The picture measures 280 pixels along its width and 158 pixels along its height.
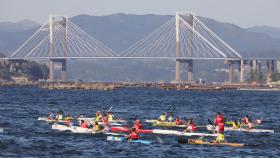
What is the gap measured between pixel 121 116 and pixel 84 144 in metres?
30.1

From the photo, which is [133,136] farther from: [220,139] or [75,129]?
[75,129]

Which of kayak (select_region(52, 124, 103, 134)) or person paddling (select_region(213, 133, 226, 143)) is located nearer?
person paddling (select_region(213, 133, 226, 143))

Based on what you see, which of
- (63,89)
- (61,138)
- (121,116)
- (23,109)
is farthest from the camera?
(63,89)

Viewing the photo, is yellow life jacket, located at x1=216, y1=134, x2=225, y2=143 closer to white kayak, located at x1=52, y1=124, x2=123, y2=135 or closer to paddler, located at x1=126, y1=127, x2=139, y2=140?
paddler, located at x1=126, y1=127, x2=139, y2=140

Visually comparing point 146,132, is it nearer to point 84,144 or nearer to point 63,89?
point 84,144

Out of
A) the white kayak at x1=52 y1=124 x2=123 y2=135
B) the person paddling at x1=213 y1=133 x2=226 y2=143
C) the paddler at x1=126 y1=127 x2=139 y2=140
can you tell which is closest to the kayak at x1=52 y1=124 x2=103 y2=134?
the white kayak at x1=52 y1=124 x2=123 y2=135

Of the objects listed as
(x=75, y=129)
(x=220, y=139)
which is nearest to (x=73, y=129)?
(x=75, y=129)

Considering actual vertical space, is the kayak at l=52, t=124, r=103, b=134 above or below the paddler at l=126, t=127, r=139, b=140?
above

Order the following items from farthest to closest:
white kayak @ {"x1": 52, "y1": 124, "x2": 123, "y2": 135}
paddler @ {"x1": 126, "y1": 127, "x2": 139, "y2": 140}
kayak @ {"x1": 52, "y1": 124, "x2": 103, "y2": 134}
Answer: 1. kayak @ {"x1": 52, "y1": 124, "x2": 103, "y2": 134}
2. white kayak @ {"x1": 52, "y1": 124, "x2": 123, "y2": 135}
3. paddler @ {"x1": 126, "y1": 127, "x2": 139, "y2": 140}

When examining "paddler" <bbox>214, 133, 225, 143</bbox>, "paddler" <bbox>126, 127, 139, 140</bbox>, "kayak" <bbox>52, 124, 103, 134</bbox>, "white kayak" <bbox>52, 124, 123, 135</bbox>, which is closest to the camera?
"paddler" <bbox>214, 133, 225, 143</bbox>

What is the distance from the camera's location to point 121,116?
88938 millimetres

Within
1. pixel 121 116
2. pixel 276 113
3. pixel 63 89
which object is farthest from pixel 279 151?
pixel 63 89

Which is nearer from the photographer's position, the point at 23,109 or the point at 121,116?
the point at 121,116

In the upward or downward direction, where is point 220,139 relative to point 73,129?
downward
